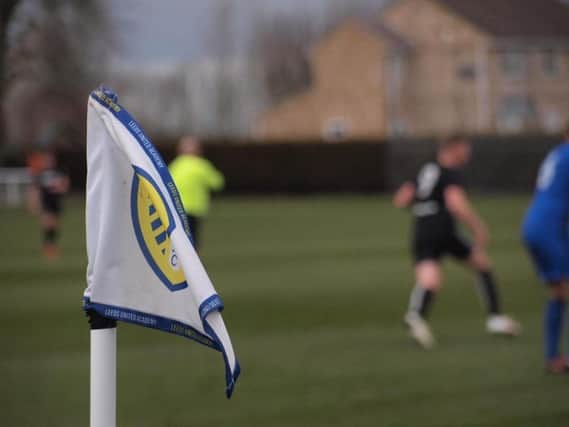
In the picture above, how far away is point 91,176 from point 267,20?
65.5m

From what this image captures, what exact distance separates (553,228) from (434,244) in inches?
87.3

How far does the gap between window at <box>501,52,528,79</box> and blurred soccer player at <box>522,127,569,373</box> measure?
133ft

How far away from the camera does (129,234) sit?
3.35 m

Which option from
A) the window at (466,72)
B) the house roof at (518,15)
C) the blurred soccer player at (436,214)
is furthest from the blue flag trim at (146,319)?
the window at (466,72)

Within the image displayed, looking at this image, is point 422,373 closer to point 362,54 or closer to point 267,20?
point 362,54

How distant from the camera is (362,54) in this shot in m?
62.0

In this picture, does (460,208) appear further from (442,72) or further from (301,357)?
(442,72)

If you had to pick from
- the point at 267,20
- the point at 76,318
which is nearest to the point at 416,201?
the point at 76,318

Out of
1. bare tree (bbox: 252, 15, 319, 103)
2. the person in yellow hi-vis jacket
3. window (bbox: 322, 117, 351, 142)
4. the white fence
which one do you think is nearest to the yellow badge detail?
the person in yellow hi-vis jacket

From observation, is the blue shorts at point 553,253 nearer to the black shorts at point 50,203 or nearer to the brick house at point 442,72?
the black shorts at point 50,203

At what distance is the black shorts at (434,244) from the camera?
1085cm

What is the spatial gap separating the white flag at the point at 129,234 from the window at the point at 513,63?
46.2m

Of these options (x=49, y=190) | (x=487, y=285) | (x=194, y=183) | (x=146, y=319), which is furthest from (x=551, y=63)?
(x=146, y=319)

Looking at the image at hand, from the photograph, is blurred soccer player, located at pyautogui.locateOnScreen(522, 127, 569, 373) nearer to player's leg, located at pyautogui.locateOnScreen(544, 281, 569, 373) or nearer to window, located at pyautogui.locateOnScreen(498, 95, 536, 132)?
player's leg, located at pyautogui.locateOnScreen(544, 281, 569, 373)
